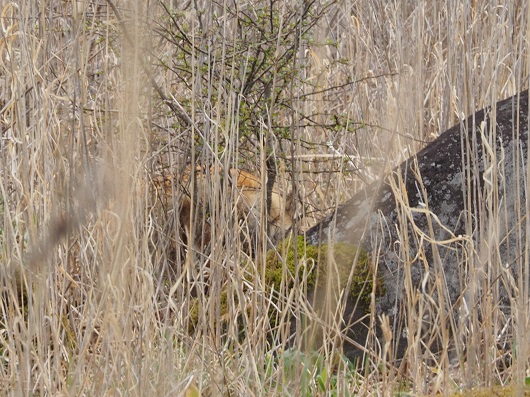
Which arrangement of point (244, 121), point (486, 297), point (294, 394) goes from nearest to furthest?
point (294, 394), point (486, 297), point (244, 121)

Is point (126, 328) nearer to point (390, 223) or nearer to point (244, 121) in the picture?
point (390, 223)

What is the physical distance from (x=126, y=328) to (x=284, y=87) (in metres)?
1.48

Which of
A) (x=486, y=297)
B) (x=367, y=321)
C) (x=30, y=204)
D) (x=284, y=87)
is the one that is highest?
(x=284, y=87)

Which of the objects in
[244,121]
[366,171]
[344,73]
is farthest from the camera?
[344,73]

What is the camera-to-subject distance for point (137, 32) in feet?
3.36

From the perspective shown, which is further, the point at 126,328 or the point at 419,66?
the point at 419,66

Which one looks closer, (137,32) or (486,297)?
(137,32)

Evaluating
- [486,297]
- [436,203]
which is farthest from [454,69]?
[486,297]

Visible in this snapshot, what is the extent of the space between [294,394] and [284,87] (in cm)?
152

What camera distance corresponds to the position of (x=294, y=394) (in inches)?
52.2

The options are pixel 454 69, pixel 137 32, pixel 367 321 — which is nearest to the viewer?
pixel 137 32

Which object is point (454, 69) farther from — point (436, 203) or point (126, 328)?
point (126, 328)

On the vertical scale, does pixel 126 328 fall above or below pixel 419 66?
below

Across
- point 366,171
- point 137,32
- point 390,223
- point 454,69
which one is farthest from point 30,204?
point 454,69
